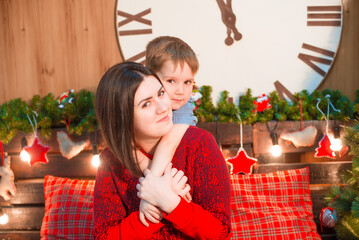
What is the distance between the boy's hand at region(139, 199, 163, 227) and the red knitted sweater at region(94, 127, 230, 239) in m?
0.02

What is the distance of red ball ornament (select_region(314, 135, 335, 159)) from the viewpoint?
187 centimetres

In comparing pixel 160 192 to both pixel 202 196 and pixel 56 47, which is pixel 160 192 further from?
pixel 56 47

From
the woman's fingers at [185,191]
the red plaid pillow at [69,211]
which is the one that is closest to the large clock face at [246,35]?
the red plaid pillow at [69,211]

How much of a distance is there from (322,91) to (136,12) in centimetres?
145

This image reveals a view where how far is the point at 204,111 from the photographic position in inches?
77.1

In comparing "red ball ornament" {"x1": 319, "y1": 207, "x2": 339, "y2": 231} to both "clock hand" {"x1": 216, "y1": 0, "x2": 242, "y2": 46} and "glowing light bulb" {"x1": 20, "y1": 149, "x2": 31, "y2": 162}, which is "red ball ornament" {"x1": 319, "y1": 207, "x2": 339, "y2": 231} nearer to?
"clock hand" {"x1": 216, "y1": 0, "x2": 242, "y2": 46}

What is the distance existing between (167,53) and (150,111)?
1.49 ft

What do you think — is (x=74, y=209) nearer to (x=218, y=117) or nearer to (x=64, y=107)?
(x=64, y=107)

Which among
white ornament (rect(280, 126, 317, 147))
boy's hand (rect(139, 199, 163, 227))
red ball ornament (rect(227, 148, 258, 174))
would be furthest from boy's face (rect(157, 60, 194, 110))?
white ornament (rect(280, 126, 317, 147))

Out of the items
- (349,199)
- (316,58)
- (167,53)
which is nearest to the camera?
(167,53)

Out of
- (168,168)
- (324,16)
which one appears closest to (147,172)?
(168,168)

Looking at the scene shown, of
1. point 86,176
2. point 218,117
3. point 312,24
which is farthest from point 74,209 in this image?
point 312,24

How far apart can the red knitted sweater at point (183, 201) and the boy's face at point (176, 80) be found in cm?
31

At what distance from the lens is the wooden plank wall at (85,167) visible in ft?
6.52
